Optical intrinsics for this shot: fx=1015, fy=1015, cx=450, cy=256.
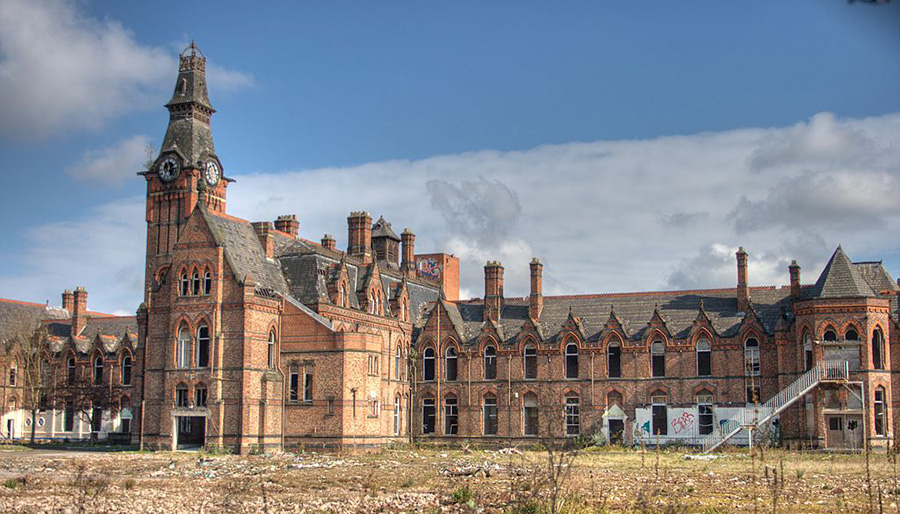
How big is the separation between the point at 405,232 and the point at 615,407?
22998 millimetres

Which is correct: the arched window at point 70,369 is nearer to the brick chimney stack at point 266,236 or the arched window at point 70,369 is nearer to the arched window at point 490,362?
the brick chimney stack at point 266,236

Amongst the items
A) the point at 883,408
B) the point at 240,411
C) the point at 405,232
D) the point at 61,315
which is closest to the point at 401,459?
the point at 240,411

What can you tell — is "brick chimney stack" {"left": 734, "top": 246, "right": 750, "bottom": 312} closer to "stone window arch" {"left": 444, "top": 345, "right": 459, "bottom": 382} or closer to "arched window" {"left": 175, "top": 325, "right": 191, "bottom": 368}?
"stone window arch" {"left": 444, "top": 345, "right": 459, "bottom": 382}

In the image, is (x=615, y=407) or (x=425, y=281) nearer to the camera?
(x=615, y=407)

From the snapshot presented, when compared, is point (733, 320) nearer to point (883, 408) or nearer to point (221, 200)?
point (883, 408)

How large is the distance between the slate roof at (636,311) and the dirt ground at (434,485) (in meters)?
12.2

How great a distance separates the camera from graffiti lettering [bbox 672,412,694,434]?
188 feet

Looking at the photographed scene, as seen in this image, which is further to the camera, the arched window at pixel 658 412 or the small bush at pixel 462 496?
the arched window at pixel 658 412

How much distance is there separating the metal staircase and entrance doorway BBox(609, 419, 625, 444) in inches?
219

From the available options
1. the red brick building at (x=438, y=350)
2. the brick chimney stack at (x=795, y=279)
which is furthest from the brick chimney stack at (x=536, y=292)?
the brick chimney stack at (x=795, y=279)

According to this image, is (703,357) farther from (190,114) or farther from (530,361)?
(190,114)

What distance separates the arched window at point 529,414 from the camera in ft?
200

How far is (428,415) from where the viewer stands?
2499 inches

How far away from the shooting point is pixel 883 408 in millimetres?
52938
